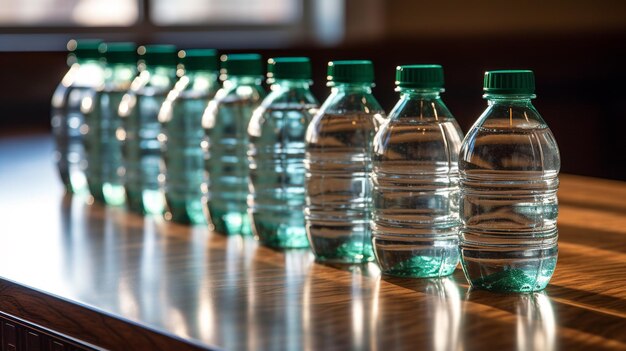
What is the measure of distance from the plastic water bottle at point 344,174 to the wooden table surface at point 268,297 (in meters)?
0.04

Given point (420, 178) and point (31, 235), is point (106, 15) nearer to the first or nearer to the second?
point (31, 235)

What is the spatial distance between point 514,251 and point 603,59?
280 centimetres

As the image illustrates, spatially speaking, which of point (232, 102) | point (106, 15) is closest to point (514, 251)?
point (232, 102)

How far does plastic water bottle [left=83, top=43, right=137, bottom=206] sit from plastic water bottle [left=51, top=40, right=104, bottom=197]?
4 centimetres

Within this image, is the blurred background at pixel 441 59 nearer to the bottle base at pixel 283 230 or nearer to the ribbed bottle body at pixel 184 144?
the ribbed bottle body at pixel 184 144

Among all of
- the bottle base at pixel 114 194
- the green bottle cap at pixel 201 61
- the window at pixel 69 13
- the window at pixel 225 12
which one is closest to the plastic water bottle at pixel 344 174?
the green bottle cap at pixel 201 61

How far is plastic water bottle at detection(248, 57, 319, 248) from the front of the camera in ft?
5.11

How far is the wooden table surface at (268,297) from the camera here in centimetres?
105

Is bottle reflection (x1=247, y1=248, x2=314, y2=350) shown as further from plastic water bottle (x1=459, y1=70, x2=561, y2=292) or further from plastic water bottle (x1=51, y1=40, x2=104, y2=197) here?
plastic water bottle (x1=51, y1=40, x2=104, y2=197)

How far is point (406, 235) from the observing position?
51.9 inches

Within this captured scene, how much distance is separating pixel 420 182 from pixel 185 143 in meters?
0.60

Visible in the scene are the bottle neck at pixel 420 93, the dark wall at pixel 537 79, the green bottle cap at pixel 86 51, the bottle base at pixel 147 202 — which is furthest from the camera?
the dark wall at pixel 537 79

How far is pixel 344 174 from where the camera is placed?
1.45 metres

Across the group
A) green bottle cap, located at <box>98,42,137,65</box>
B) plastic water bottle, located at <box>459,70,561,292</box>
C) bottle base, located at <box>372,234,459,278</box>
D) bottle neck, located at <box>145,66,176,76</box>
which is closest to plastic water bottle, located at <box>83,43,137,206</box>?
green bottle cap, located at <box>98,42,137,65</box>
